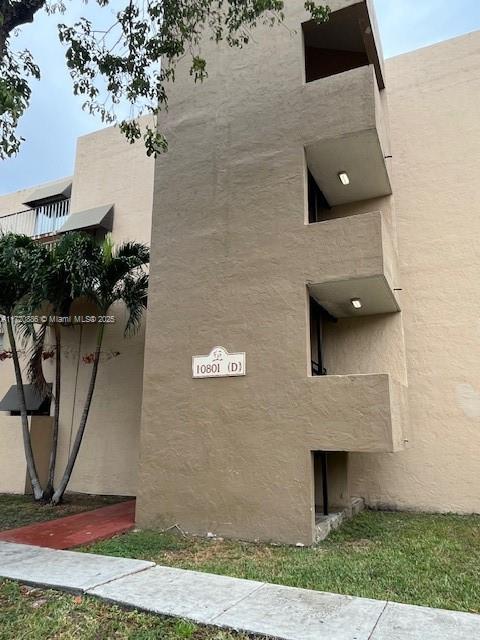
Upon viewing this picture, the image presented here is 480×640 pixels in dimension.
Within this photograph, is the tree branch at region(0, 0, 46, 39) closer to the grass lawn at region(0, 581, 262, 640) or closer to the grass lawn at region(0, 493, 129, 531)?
the grass lawn at region(0, 581, 262, 640)

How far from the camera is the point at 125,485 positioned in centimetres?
1052

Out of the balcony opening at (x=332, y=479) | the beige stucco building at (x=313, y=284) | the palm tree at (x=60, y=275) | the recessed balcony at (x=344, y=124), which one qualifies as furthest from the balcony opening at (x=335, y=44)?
the balcony opening at (x=332, y=479)

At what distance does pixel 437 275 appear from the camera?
342 inches

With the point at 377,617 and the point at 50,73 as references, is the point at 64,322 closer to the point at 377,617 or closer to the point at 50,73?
the point at 50,73

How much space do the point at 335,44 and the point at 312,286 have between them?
5.11 m

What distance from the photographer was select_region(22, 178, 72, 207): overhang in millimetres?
13883

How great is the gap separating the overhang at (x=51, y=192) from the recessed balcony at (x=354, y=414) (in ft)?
33.9

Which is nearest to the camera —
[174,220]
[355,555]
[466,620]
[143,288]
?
[466,620]

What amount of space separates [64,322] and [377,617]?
354 inches

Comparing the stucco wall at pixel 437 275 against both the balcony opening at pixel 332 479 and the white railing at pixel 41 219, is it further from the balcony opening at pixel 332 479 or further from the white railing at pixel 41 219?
the white railing at pixel 41 219

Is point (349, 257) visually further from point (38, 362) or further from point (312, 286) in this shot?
point (38, 362)

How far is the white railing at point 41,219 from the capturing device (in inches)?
546

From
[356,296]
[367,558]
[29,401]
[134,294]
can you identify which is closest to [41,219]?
[29,401]

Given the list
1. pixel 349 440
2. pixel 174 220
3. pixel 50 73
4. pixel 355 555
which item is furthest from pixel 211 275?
pixel 355 555
